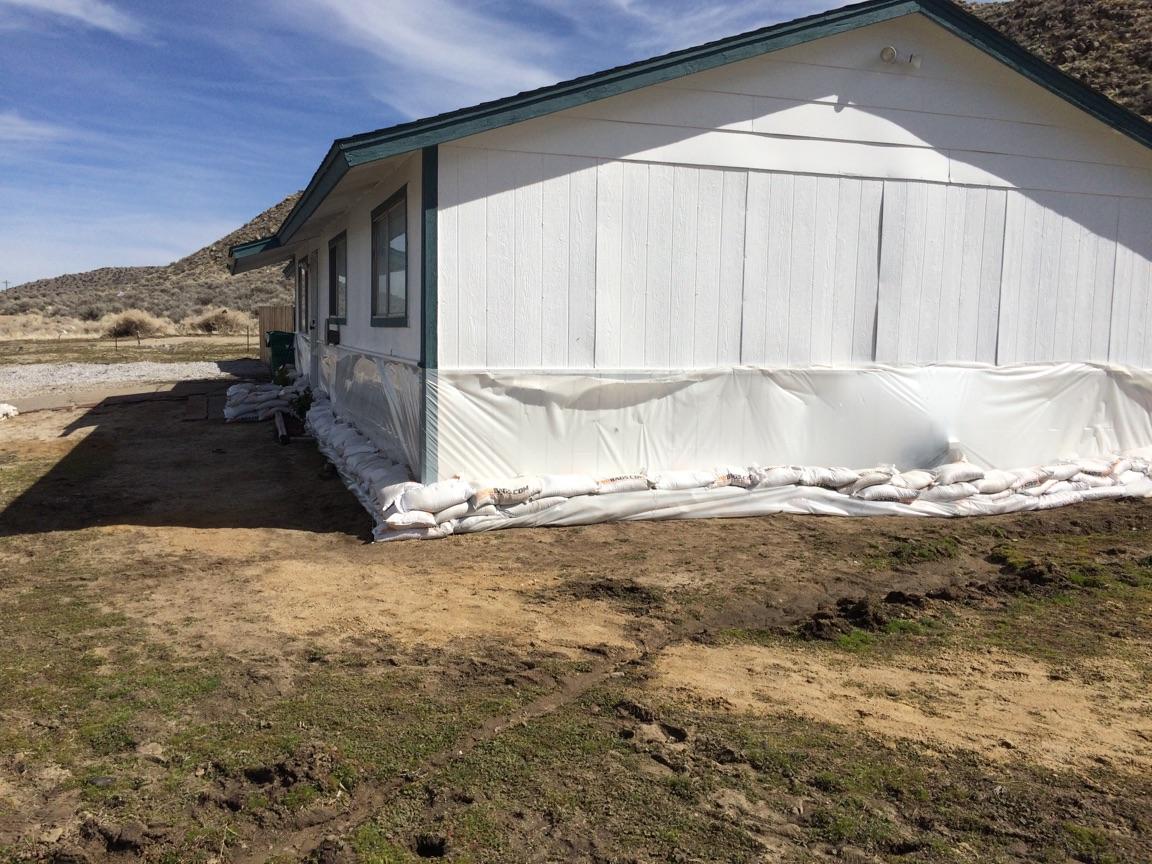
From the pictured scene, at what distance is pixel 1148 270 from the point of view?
387 inches

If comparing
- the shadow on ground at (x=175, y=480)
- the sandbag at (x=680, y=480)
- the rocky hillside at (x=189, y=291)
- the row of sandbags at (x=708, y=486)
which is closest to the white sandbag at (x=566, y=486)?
the row of sandbags at (x=708, y=486)

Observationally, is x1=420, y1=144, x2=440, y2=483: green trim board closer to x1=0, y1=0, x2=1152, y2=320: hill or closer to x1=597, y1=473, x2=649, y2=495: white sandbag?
x1=597, y1=473, x2=649, y2=495: white sandbag

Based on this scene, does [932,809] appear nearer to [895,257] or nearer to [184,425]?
[895,257]

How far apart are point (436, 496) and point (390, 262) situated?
3.05 metres

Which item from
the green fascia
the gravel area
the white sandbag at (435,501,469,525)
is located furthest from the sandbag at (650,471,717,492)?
the gravel area

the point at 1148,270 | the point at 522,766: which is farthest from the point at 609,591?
the point at 1148,270

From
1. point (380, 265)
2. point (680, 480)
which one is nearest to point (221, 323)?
point (380, 265)

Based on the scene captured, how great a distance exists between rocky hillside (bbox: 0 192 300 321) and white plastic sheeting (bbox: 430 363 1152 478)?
2777 centimetres

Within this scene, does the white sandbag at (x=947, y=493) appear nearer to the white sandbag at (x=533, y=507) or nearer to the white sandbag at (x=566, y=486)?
the white sandbag at (x=566, y=486)

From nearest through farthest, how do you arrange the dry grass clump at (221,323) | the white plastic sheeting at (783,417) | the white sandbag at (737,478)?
the white plastic sheeting at (783,417) < the white sandbag at (737,478) < the dry grass clump at (221,323)

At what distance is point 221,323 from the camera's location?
140 feet

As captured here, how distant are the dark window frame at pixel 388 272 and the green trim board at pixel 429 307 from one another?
71cm

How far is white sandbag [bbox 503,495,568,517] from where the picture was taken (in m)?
7.63

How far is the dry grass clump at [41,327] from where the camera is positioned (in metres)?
38.2
